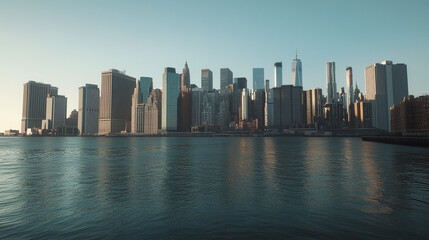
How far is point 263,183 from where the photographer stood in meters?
33.4

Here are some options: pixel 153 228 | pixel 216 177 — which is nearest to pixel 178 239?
pixel 153 228

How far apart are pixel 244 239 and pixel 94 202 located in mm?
16268

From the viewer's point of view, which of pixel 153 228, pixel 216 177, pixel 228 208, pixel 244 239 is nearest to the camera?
pixel 244 239

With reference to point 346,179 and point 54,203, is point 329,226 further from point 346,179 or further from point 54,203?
point 54,203

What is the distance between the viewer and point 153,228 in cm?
1756

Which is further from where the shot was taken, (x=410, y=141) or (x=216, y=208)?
(x=410, y=141)

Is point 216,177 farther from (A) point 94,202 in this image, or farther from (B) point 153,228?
(B) point 153,228

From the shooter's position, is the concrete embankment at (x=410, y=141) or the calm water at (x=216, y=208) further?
A: the concrete embankment at (x=410, y=141)

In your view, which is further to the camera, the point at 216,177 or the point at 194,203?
the point at 216,177

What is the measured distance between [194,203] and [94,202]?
9880 mm

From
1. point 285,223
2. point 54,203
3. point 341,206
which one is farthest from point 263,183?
point 54,203

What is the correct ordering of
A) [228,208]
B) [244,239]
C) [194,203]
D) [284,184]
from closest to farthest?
1. [244,239]
2. [228,208]
3. [194,203]
4. [284,184]

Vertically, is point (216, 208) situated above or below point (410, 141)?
below

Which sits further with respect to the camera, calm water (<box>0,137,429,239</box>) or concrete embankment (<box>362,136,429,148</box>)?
concrete embankment (<box>362,136,429,148</box>)
